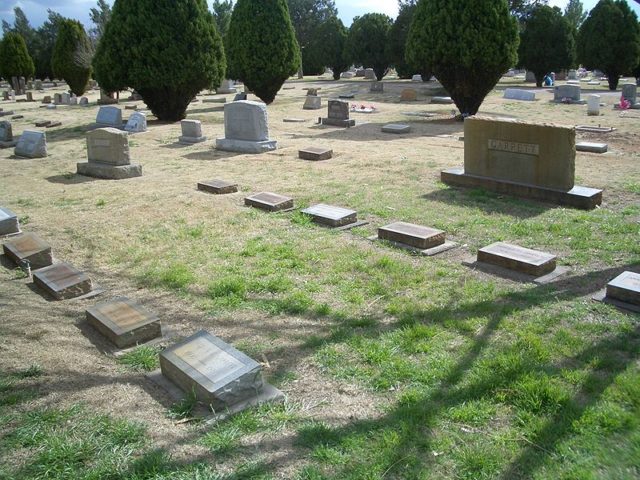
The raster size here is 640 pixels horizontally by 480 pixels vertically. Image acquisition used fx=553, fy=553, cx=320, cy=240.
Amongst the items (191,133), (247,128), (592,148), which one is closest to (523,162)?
(592,148)

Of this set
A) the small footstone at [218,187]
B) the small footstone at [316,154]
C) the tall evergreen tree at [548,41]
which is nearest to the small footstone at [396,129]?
the small footstone at [316,154]

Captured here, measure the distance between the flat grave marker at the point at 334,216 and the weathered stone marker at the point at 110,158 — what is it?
457 cm

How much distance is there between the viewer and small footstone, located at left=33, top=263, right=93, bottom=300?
4945 millimetres

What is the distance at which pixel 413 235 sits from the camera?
5.93m

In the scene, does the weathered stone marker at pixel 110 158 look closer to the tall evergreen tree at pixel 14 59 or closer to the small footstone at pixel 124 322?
the small footstone at pixel 124 322

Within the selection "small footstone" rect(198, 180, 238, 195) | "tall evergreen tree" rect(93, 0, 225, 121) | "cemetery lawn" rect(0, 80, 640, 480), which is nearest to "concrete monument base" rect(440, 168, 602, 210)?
"cemetery lawn" rect(0, 80, 640, 480)

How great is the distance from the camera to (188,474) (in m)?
2.60

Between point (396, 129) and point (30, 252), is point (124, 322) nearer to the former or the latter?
point (30, 252)

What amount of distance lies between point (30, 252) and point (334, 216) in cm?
339

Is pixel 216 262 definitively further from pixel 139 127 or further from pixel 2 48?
pixel 2 48

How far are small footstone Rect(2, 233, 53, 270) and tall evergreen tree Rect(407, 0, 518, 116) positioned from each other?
13.0 metres

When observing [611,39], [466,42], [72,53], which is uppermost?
[72,53]

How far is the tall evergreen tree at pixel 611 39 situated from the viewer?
26.0m

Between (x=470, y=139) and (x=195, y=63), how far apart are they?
11.3 m
